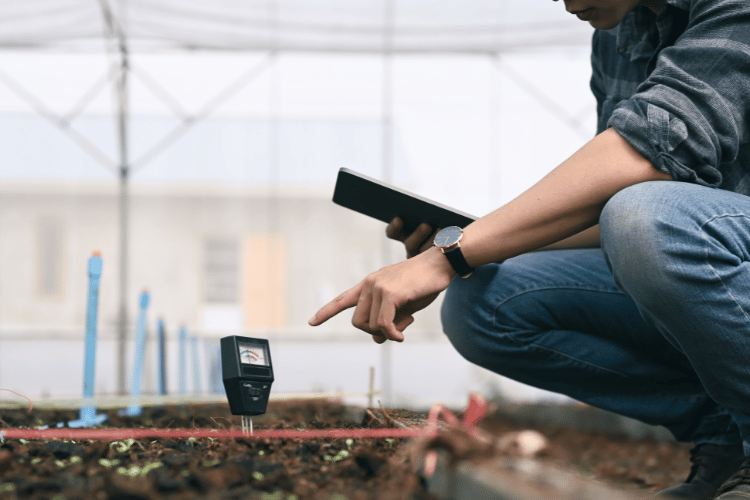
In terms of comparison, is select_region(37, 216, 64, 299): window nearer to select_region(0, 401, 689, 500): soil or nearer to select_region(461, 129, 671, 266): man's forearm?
select_region(0, 401, 689, 500): soil

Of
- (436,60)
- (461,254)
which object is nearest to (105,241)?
(436,60)

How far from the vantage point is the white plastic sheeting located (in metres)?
3.47

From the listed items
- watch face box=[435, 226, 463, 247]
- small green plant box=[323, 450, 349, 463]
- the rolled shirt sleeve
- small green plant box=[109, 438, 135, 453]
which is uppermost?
the rolled shirt sleeve

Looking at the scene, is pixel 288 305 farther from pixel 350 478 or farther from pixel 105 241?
pixel 350 478

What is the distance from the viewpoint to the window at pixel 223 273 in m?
3.80

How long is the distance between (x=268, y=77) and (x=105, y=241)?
151 cm

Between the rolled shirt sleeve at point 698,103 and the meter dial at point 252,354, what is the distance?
529mm

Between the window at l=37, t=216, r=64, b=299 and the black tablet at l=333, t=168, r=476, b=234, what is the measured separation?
3423mm

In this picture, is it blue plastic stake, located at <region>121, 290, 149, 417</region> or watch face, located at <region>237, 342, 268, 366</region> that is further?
blue plastic stake, located at <region>121, 290, 149, 417</region>

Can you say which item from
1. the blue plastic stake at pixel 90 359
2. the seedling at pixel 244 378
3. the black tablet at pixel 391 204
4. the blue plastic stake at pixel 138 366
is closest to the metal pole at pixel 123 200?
the blue plastic stake at pixel 138 366

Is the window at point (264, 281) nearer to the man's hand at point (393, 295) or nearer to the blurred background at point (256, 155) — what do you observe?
the blurred background at point (256, 155)

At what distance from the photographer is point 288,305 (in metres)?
3.74

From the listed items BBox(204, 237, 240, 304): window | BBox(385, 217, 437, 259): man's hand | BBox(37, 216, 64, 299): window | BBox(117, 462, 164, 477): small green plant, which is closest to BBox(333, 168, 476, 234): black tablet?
BBox(385, 217, 437, 259): man's hand

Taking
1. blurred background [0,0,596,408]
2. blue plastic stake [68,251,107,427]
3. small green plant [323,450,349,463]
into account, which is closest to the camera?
small green plant [323,450,349,463]
